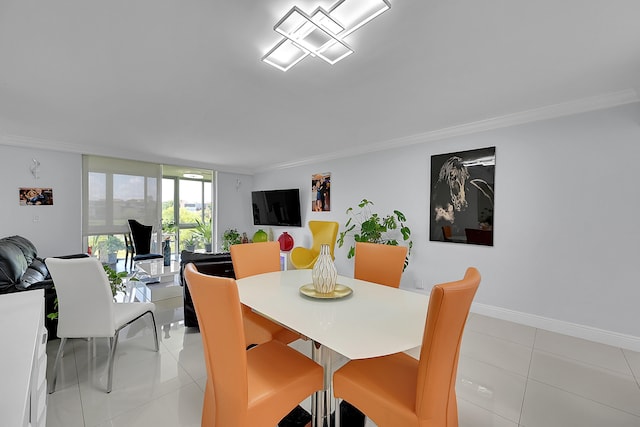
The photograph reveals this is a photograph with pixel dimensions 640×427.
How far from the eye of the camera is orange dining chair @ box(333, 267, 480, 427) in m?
0.96

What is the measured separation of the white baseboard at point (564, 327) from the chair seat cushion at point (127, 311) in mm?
3709

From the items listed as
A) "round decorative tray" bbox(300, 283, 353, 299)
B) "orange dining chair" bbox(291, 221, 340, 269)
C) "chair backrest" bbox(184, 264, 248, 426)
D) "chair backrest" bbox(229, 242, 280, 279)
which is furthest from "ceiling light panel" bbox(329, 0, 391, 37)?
"orange dining chair" bbox(291, 221, 340, 269)

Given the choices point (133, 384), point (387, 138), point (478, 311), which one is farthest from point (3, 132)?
point (478, 311)

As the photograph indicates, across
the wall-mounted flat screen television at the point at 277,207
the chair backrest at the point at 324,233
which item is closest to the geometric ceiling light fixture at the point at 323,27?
the chair backrest at the point at 324,233

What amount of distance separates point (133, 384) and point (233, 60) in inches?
99.1

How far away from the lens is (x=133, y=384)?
6.52 ft

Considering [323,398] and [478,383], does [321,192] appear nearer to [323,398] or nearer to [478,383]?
[478,383]

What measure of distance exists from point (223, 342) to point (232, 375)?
5.5 inches

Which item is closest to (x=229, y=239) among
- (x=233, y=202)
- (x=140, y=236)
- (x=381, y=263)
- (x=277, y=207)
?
(x=233, y=202)

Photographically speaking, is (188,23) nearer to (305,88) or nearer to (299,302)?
(305,88)

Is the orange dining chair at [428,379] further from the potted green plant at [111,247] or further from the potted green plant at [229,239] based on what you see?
the potted green plant at [111,247]

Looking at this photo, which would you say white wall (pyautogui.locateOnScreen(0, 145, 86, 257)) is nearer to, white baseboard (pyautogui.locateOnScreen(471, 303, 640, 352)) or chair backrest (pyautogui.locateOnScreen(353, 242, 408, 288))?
chair backrest (pyautogui.locateOnScreen(353, 242, 408, 288))

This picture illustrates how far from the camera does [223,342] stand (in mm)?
1072

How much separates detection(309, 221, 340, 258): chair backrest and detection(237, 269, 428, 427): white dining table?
255 centimetres
